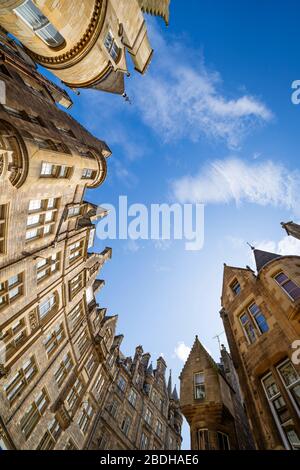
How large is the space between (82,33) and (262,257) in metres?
24.2

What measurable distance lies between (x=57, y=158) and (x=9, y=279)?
9.63 m

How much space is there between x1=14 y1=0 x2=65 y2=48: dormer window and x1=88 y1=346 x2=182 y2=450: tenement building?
122 ft

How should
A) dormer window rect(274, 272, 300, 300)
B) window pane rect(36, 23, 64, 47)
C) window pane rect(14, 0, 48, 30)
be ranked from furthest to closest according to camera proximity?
1. window pane rect(36, 23, 64, 47)
2. window pane rect(14, 0, 48, 30)
3. dormer window rect(274, 272, 300, 300)

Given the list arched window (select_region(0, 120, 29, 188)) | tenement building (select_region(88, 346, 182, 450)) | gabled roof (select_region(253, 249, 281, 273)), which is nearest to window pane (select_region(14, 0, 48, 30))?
arched window (select_region(0, 120, 29, 188))

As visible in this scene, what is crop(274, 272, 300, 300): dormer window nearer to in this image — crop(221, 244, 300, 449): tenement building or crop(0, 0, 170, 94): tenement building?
crop(221, 244, 300, 449): tenement building

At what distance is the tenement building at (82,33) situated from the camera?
17.8 m

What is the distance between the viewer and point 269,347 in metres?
10.3

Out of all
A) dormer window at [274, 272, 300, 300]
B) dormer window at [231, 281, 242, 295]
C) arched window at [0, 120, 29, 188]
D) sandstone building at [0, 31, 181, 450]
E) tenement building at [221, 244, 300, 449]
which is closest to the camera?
tenement building at [221, 244, 300, 449]

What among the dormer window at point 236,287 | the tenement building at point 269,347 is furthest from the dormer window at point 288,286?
the dormer window at point 236,287

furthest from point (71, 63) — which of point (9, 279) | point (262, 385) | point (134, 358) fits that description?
point (134, 358)

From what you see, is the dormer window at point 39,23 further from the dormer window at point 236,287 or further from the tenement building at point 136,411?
the tenement building at point 136,411

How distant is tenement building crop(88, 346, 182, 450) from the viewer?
1047 inches

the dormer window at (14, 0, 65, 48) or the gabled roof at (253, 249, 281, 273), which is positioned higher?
the dormer window at (14, 0, 65, 48)
